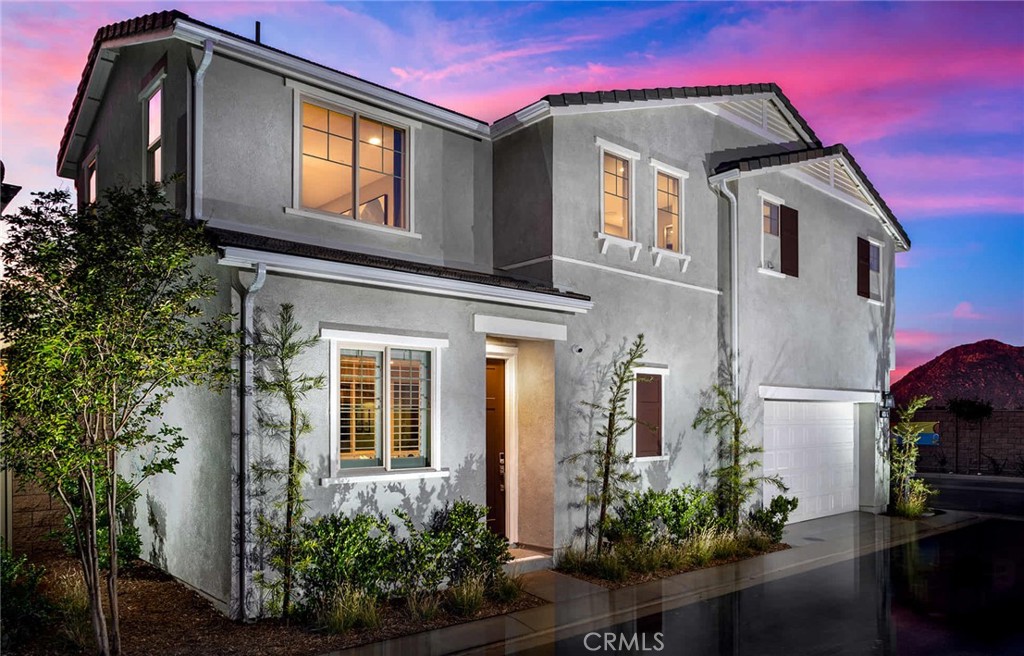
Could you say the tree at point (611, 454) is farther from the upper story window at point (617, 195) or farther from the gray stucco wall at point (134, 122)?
the gray stucco wall at point (134, 122)

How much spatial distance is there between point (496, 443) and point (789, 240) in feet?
25.1

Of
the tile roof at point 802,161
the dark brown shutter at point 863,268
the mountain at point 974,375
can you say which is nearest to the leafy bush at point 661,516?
the tile roof at point 802,161

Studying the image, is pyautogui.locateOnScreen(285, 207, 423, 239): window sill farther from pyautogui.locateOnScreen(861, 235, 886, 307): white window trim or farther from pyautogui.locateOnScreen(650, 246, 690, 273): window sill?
pyautogui.locateOnScreen(861, 235, 886, 307): white window trim

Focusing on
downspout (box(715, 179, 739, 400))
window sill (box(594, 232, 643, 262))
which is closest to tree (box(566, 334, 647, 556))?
Result: window sill (box(594, 232, 643, 262))

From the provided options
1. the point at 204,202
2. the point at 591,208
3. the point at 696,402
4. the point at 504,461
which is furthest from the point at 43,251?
the point at 696,402

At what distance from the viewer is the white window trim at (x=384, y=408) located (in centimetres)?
841

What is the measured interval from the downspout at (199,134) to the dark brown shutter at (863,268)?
46.2ft

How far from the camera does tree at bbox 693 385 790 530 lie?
1276cm

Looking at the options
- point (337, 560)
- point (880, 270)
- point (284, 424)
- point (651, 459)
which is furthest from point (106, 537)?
point (880, 270)

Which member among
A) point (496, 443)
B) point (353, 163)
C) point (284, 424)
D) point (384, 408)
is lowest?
point (496, 443)

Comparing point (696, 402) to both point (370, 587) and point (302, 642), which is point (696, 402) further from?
point (302, 642)

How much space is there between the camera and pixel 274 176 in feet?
31.7

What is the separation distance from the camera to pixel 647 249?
40.5 feet

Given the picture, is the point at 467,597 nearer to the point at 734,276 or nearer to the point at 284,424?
the point at 284,424
